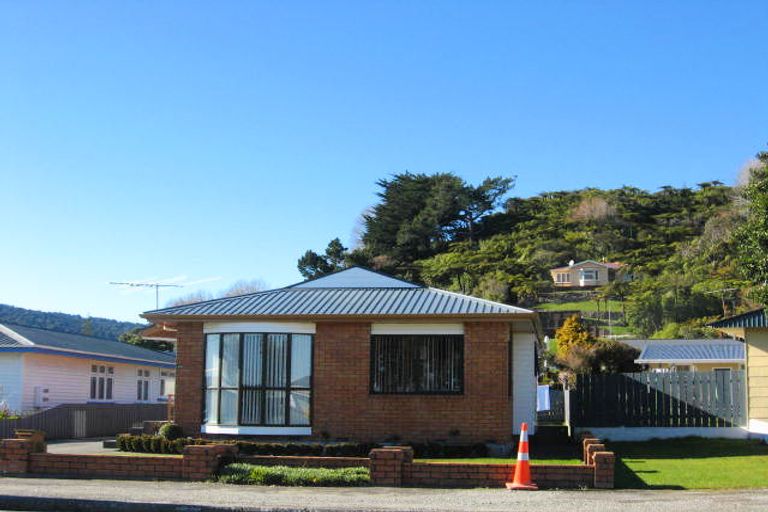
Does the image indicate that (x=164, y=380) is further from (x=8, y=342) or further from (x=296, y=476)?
(x=296, y=476)

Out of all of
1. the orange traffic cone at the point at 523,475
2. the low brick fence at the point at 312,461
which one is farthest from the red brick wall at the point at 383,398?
the orange traffic cone at the point at 523,475

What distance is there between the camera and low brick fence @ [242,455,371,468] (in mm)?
14477

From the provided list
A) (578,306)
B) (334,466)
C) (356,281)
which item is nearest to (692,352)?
(356,281)

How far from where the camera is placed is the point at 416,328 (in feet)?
65.6

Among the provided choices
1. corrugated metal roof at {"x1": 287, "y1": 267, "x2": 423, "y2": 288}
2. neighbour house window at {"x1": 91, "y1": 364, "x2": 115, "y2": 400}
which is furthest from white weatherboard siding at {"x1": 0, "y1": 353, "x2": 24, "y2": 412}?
corrugated metal roof at {"x1": 287, "y1": 267, "x2": 423, "y2": 288}

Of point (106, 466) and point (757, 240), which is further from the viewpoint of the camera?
point (757, 240)

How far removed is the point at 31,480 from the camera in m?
14.0

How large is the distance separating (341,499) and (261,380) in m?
8.38

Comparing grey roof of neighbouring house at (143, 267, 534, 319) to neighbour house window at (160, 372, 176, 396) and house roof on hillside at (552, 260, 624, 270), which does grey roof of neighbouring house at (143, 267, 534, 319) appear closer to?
neighbour house window at (160, 372, 176, 396)

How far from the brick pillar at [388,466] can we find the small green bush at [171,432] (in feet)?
25.3

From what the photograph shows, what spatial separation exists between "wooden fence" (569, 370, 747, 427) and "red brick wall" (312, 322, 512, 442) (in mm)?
4251

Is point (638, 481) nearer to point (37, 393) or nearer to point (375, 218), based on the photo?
point (37, 393)

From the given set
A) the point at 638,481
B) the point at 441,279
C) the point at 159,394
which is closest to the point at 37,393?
the point at 159,394

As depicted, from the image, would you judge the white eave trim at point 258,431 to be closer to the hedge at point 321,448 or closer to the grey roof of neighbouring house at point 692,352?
the hedge at point 321,448
